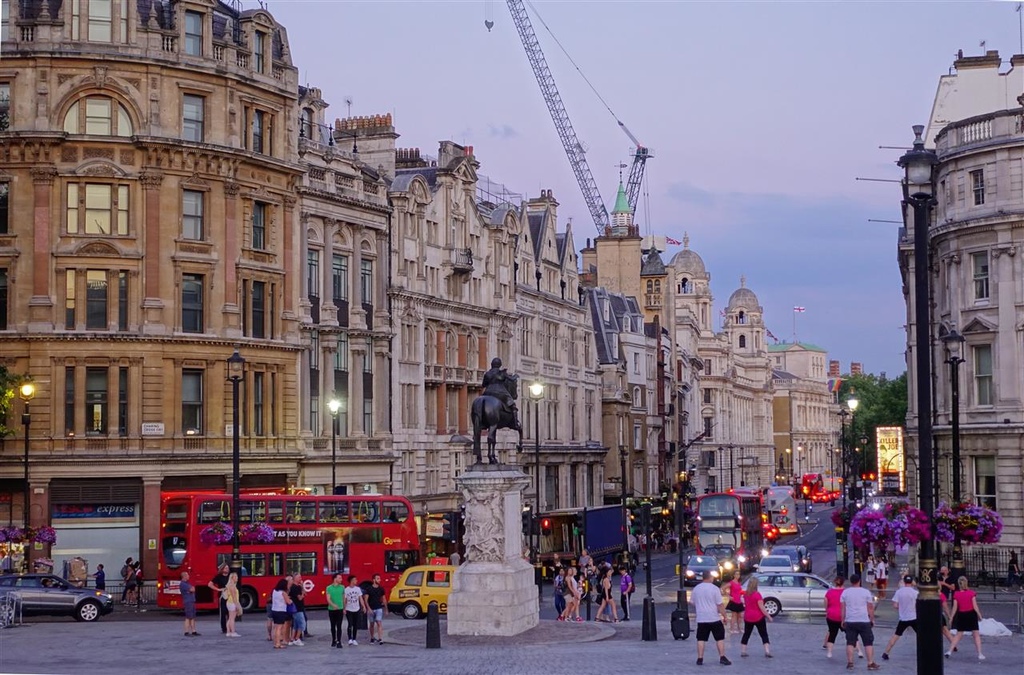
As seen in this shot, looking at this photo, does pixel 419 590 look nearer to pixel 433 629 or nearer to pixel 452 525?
pixel 433 629

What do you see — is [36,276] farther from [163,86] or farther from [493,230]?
[493,230]

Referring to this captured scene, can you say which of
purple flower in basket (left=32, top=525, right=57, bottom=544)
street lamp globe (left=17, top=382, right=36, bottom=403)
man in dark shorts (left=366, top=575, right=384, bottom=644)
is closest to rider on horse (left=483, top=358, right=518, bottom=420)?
man in dark shorts (left=366, top=575, right=384, bottom=644)

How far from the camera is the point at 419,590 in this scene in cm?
4666

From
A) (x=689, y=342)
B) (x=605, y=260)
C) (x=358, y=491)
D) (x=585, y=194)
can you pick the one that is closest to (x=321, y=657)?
(x=358, y=491)

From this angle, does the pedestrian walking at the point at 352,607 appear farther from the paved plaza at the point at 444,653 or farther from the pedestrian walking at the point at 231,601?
the pedestrian walking at the point at 231,601

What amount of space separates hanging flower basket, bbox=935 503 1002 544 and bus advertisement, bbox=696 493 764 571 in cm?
3315

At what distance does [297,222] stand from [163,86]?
344 inches

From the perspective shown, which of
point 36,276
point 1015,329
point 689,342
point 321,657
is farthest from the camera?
point 689,342

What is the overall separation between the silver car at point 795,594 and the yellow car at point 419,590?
378 inches

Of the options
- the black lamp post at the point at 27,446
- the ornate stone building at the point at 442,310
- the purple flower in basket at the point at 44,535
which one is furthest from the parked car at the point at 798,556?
the black lamp post at the point at 27,446

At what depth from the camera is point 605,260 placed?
122 meters

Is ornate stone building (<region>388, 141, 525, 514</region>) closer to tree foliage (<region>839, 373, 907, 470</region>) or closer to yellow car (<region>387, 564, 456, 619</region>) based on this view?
yellow car (<region>387, 564, 456, 619</region>)

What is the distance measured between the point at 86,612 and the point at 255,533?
5778 mm

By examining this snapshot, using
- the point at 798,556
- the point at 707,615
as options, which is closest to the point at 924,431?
the point at 707,615
